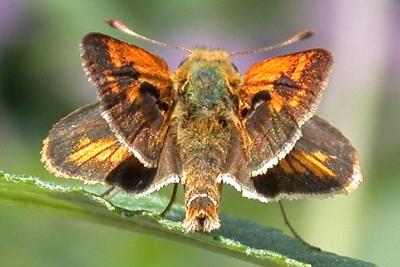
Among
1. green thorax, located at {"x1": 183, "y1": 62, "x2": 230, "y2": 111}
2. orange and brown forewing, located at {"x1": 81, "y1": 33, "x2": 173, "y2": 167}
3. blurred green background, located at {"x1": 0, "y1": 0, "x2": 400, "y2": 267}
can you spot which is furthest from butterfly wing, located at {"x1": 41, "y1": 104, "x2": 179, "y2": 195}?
blurred green background, located at {"x1": 0, "y1": 0, "x2": 400, "y2": 267}

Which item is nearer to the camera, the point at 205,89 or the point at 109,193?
the point at 205,89

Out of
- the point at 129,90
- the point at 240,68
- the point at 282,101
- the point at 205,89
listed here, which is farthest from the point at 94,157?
the point at 240,68

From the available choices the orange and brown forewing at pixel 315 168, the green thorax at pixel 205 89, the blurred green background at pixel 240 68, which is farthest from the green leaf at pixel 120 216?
the blurred green background at pixel 240 68

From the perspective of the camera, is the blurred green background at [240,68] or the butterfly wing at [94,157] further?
the blurred green background at [240,68]

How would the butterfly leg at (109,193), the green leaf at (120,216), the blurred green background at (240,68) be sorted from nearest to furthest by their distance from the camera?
the green leaf at (120,216), the butterfly leg at (109,193), the blurred green background at (240,68)

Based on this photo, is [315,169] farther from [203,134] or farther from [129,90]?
[129,90]

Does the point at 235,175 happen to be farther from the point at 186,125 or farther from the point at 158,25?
the point at 158,25

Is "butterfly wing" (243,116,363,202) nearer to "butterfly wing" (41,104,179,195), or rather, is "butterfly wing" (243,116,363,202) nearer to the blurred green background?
"butterfly wing" (41,104,179,195)

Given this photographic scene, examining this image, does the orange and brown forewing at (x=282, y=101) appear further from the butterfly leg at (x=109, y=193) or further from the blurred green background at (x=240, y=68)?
the blurred green background at (x=240, y=68)
